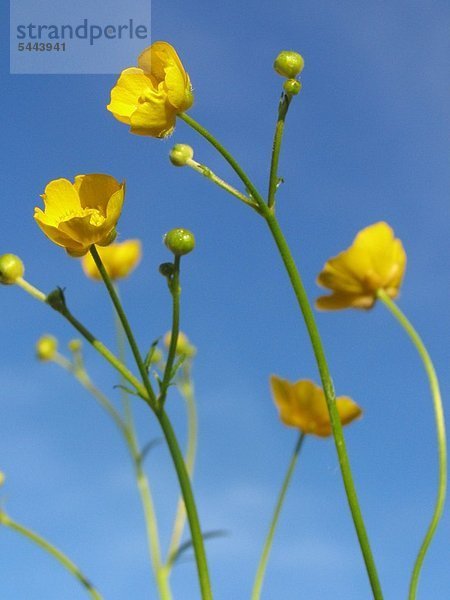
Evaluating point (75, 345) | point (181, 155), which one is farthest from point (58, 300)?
point (75, 345)

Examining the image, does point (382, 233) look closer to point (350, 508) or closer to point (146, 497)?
point (350, 508)

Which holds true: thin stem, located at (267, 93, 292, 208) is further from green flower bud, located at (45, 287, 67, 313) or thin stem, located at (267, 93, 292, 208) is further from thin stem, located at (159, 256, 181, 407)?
green flower bud, located at (45, 287, 67, 313)

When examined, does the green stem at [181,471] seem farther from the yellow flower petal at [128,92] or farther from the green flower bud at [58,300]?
the yellow flower petal at [128,92]

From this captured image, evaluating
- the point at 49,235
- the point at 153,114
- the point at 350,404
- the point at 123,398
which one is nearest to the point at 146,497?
the point at 123,398

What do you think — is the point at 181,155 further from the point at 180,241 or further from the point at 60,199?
the point at 60,199

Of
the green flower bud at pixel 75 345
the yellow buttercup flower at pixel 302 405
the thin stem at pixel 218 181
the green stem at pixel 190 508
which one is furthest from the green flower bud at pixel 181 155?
the green flower bud at pixel 75 345

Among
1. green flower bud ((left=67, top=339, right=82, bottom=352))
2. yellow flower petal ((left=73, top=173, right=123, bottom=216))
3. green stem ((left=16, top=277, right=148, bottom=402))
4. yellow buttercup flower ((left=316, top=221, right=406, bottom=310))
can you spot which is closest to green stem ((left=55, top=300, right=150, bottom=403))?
green stem ((left=16, top=277, right=148, bottom=402))
